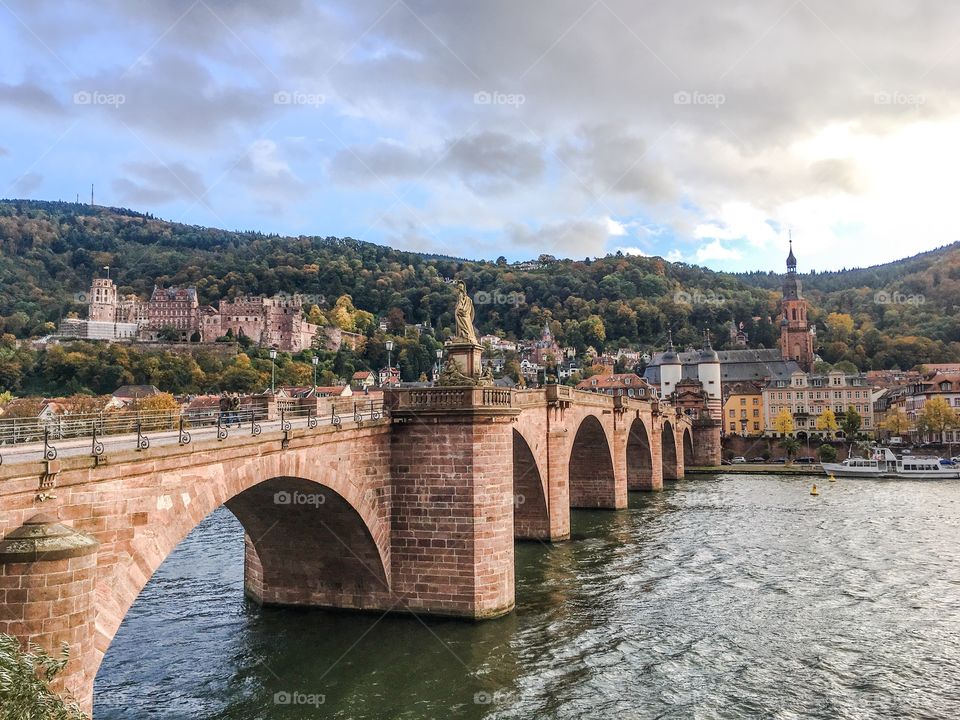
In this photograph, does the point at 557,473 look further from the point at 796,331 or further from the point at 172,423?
the point at 796,331

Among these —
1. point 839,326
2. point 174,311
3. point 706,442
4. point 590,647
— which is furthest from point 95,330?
point 590,647

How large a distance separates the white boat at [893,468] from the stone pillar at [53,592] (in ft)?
244

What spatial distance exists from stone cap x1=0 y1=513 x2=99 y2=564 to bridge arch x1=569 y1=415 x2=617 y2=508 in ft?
123

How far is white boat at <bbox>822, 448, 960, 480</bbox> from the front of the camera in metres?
71.3

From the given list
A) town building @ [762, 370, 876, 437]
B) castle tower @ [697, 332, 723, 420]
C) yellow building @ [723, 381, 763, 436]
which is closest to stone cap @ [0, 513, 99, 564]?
castle tower @ [697, 332, 723, 420]

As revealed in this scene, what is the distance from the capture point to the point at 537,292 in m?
174

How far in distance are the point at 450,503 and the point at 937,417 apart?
291 feet

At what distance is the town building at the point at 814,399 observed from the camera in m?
106

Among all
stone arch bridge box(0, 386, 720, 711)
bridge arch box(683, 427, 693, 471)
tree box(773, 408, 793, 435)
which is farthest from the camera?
tree box(773, 408, 793, 435)

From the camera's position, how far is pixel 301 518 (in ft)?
67.7

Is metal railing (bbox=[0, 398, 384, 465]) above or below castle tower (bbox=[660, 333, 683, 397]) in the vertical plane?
below

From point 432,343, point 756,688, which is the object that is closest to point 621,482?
point 756,688

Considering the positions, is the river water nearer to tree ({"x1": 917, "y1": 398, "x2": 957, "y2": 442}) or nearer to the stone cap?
the stone cap

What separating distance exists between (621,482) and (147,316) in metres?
144
